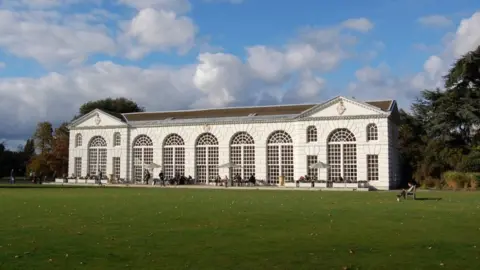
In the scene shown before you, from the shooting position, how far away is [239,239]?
11094 mm

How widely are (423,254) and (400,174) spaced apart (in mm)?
38134

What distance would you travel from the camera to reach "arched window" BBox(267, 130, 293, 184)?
44.3 m

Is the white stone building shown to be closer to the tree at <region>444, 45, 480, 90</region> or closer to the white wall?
the white wall

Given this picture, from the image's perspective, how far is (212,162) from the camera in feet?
156

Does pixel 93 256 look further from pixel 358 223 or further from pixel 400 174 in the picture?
pixel 400 174

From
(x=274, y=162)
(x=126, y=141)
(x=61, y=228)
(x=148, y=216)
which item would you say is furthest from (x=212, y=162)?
(x=61, y=228)

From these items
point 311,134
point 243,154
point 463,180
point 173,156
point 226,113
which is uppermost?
point 226,113

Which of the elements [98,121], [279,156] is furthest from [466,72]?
[98,121]

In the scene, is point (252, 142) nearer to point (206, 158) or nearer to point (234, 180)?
point (234, 180)

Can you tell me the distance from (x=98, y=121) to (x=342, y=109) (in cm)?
2650

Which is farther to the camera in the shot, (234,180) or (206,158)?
(206,158)

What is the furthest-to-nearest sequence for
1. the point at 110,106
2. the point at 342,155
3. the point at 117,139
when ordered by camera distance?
the point at 110,106 < the point at 117,139 < the point at 342,155

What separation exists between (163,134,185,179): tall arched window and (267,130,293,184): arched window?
30.5 ft

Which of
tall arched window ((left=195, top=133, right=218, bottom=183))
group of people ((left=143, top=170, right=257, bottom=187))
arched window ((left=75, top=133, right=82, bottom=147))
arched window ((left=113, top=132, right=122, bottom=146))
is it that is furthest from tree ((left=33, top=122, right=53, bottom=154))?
tall arched window ((left=195, top=133, right=218, bottom=183))
